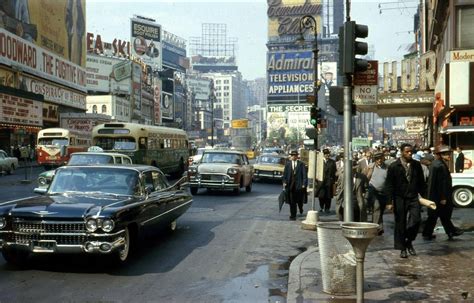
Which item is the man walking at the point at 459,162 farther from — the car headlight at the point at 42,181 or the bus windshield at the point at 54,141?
the bus windshield at the point at 54,141

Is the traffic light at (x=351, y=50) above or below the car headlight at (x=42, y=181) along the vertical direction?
above

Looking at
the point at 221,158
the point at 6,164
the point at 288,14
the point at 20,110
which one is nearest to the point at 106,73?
the point at 20,110

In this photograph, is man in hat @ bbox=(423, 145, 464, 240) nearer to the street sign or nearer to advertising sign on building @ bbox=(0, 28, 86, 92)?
the street sign

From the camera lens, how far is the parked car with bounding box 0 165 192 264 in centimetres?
703

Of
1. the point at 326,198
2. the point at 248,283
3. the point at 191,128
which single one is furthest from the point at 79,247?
the point at 191,128

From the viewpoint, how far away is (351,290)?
20.7ft

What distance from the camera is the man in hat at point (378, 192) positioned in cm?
1084

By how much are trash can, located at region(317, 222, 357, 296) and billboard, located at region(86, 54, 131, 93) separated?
291 feet

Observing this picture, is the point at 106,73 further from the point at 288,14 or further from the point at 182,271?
the point at 288,14

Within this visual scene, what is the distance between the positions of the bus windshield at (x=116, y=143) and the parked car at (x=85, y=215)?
50.5ft

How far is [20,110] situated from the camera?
1608 inches

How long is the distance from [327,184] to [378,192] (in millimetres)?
4017

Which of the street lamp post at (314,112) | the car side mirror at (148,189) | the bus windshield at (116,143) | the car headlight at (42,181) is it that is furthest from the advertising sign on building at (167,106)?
the car side mirror at (148,189)

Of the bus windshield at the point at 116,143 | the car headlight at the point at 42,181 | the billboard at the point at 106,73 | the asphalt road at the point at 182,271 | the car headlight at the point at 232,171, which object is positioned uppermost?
the billboard at the point at 106,73
